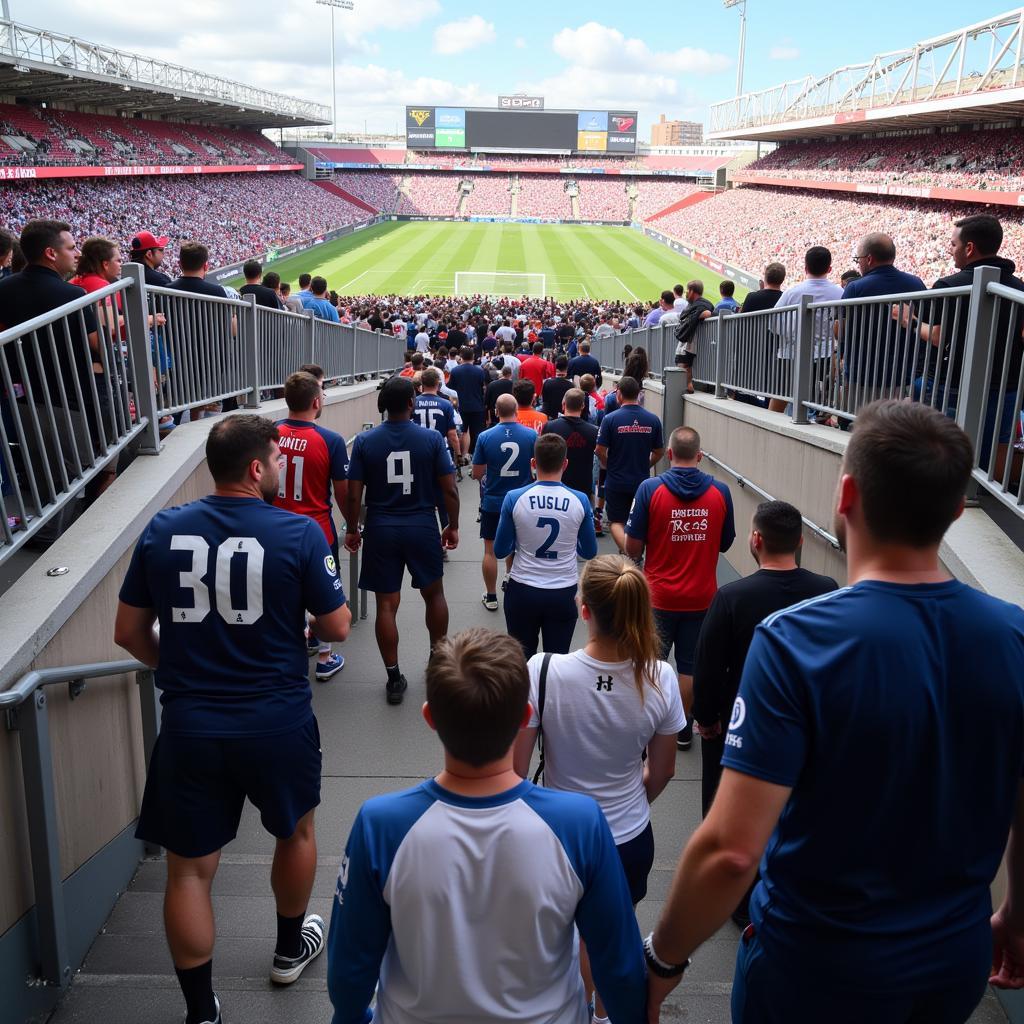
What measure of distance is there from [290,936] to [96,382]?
3.19m

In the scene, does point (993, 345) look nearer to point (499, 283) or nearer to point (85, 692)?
point (85, 692)

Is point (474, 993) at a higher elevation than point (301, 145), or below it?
below

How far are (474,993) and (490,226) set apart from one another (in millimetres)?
78723

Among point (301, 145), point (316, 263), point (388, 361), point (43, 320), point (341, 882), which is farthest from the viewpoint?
point (301, 145)

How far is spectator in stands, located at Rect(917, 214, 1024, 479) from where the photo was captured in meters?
4.40

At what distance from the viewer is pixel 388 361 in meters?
19.2

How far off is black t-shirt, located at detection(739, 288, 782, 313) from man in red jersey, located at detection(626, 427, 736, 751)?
4.46 meters

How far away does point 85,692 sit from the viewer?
3.84 m

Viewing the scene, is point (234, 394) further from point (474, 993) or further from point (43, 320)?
point (474, 993)

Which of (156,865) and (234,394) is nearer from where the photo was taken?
(156,865)

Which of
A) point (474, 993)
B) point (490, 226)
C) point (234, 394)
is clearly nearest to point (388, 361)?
point (234, 394)

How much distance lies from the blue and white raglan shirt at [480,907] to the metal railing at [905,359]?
291 cm

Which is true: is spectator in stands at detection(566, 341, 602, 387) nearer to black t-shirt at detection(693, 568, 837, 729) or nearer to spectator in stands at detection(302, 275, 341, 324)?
spectator in stands at detection(302, 275, 341, 324)

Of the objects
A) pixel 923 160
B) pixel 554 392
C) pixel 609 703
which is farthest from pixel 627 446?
pixel 923 160
